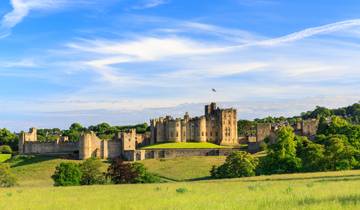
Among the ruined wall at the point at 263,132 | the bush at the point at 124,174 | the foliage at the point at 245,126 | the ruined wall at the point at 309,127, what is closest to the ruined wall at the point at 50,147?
the ruined wall at the point at 263,132

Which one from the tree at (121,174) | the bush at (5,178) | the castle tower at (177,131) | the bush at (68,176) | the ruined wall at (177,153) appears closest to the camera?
the tree at (121,174)

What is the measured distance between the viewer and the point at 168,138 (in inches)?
5773

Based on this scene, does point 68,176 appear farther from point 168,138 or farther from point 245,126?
point 245,126

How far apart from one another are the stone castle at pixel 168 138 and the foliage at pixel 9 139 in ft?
56.8

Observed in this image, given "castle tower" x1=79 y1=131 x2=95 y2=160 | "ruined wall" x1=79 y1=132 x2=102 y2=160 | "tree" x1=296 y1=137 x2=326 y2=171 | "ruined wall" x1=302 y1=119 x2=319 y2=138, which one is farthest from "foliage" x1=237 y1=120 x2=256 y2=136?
"tree" x1=296 y1=137 x2=326 y2=171

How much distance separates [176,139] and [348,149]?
2815 inches

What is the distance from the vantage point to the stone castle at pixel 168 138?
421ft

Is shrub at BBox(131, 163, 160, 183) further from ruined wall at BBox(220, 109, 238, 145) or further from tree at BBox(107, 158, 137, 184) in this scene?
ruined wall at BBox(220, 109, 238, 145)

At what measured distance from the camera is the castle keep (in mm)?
147250

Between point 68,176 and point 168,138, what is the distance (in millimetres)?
77108

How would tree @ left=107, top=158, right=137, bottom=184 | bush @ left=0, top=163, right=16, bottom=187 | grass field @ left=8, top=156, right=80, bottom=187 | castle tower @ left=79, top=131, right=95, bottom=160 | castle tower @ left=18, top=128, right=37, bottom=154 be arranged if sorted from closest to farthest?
tree @ left=107, top=158, right=137, bottom=184
bush @ left=0, top=163, right=16, bottom=187
grass field @ left=8, top=156, right=80, bottom=187
castle tower @ left=79, top=131, right=95, bottom=160
castle tower @ left=18, top=128, right=37, bottom=154

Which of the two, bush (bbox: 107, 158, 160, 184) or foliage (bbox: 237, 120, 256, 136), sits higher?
foliage (bbox: 237, 120, 256, 136)

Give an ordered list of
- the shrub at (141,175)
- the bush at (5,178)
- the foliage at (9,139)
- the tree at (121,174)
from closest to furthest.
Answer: the tree at (121,174), the shrub at (141,175), the bush at (5,178), the foliage at (9,139)

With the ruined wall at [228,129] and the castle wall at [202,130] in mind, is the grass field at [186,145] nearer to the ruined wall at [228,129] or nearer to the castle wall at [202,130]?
the castle wall at [202,130]
